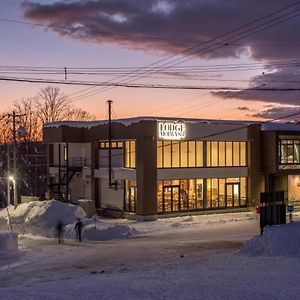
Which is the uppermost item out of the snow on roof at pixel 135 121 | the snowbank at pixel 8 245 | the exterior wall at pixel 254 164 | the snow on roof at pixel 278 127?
the snow on roof at pixel 135 121

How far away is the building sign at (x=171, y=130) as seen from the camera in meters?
40.2

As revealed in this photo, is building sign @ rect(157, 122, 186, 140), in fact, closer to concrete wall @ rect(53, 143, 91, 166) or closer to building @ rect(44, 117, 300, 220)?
building @ rect(44, 117, 300, 220)

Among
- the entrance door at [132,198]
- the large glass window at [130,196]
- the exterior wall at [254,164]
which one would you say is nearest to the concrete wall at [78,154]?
the large glass window at [130,196]

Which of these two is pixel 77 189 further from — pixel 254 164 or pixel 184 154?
pixel 254 164

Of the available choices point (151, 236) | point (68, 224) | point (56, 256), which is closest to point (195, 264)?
point (56, 256)

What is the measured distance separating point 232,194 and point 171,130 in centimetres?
829

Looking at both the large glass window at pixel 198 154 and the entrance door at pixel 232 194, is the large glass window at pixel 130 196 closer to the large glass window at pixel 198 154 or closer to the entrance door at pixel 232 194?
the large glass window at pixel 198 154

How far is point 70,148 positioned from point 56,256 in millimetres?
24762

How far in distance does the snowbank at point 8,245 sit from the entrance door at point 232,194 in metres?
23.2

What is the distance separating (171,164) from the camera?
41312mm

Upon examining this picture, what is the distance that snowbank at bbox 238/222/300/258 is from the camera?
66.6 ft

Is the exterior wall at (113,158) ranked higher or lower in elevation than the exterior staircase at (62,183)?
higher

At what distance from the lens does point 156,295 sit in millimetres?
12242

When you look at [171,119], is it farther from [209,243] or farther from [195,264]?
[195,264]
